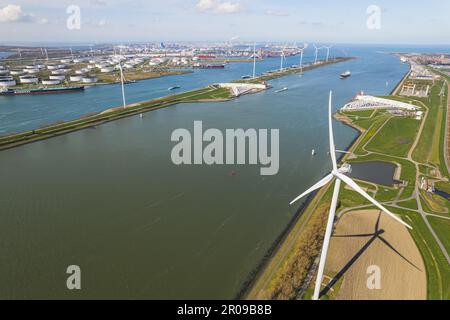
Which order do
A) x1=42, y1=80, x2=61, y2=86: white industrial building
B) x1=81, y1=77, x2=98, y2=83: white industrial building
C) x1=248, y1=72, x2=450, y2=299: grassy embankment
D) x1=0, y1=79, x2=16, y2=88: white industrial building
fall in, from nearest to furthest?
x1=248, y1=72, x2=450, y2=299: grassy embankment → x1=0, y1=79, x2=16, y2=88: white industrial building → x1=42, y1=80, x2=61, y2=86: white industrial building → x1=81, y1=77, x2=98, y2=83: white industrial building

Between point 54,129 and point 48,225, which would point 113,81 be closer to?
point 54,129

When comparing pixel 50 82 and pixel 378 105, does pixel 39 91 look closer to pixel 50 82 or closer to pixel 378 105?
pixel 50 82

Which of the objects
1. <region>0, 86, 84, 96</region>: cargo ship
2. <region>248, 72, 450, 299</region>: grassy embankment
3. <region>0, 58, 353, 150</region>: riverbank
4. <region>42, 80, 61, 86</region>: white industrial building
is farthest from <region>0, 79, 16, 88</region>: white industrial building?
<region>248, 72, 450, 299</region>: grassy embankment

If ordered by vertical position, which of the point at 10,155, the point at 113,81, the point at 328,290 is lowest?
the point at 328,290

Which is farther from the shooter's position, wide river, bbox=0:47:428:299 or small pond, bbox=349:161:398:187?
small pond, bbox=349:161:398:187

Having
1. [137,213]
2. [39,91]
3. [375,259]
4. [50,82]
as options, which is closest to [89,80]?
[50,82]

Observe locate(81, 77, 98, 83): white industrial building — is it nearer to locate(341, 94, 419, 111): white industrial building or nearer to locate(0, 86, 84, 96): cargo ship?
locate(0, 86, 84, 96): cargo ship
